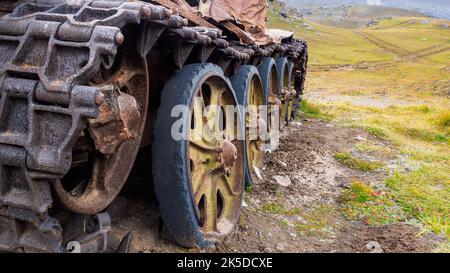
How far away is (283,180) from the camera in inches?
251

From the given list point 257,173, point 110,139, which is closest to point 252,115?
point 257,173

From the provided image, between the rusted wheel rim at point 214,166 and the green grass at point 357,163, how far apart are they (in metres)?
3.22

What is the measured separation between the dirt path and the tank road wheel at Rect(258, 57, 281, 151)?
1.95ft

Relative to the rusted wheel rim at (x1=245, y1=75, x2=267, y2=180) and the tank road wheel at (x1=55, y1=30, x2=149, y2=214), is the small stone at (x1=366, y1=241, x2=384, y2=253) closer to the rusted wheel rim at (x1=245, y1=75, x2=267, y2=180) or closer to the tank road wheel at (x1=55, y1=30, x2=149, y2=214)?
the rusted wheel rim at (x1=245, y1=75, x2=267, y2=180)

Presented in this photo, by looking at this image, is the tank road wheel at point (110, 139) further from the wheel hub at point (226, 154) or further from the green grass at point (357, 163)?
the green grass at point (357, 163)

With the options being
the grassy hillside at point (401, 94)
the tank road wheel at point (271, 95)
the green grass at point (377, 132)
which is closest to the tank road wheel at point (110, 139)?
the grassy hillside at point (401, 94)

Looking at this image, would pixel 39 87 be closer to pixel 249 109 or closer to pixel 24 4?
pixel 24 4

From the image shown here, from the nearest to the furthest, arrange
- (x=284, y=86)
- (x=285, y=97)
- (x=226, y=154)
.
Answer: (x=226, y=154), (x=285, y=97), (x=284, y=86)

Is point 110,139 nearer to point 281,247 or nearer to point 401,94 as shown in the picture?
point 281,247

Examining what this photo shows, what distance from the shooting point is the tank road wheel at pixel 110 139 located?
2574mm

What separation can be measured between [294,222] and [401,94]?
28.4 meters

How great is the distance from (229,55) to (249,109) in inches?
56.2

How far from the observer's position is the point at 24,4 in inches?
111

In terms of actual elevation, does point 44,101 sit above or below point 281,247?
above
